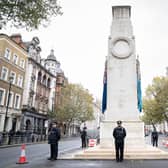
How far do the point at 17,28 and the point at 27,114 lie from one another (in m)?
29.2

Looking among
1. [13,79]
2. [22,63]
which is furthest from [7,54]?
[22,63]

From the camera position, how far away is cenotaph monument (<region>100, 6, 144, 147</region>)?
1320 centimetres

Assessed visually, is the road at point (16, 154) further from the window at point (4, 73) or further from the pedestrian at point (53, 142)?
the window at point (4, 73)

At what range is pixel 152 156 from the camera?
1081 centimetres

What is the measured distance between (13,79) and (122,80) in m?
26.8

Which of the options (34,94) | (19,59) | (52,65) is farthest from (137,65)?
(52,65)

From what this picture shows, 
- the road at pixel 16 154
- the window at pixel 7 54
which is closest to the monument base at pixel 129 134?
the road at pixel 16 154

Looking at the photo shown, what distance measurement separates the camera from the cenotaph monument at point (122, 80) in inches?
520

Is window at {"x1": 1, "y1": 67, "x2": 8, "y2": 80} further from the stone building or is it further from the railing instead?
the railing

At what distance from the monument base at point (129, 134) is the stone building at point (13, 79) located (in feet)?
73.0

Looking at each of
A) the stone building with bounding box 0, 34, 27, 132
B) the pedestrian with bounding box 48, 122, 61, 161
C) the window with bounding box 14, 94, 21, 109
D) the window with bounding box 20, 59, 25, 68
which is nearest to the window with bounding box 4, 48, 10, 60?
the stone building with bounding box 0, 34, 27, 132

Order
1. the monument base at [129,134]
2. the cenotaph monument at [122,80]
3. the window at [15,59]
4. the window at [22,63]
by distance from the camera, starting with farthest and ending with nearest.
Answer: the window at [22,63], the window at [15,59], the cenotaph monument at [122,80], the monument base at [129,134]

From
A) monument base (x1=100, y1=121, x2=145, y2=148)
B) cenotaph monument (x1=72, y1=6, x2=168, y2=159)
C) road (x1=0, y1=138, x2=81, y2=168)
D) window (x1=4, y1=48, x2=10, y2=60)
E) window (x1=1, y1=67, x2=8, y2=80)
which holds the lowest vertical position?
road (x1=0, y1=138, x2=81, y2=168)

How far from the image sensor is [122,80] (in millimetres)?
14531
